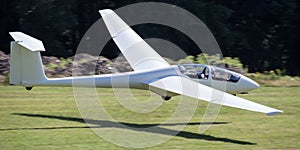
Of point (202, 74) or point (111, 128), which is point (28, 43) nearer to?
point (111, 128)

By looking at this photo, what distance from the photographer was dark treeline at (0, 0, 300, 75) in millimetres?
35656

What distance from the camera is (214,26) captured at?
128 feet

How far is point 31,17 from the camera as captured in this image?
3559 cm

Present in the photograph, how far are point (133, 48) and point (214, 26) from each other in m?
18.6

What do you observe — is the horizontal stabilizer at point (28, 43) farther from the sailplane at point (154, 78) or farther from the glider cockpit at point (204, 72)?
the glider cockpit at point (204, 72)

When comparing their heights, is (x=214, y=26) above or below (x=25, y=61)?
below

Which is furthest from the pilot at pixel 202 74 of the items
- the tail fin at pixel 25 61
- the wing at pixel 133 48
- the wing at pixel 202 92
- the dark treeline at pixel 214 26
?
the dark treeline at pixel 214 26

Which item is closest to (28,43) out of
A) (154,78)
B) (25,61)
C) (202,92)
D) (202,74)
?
(25,61)

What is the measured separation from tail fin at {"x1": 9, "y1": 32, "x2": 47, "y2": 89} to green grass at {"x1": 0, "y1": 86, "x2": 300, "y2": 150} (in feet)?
3.30

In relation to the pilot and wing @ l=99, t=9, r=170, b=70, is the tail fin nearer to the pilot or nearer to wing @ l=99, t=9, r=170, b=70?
wing @ l=99, t=9, r=170, b=70

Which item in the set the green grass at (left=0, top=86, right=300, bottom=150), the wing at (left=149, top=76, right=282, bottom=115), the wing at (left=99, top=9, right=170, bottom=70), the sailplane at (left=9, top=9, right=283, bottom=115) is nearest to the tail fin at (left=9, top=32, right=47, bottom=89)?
the sailplane at (left=9, top=9, right=283, bottom=115)

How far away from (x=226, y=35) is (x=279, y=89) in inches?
652

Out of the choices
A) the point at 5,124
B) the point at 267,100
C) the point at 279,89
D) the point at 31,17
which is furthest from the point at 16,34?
the point at 31,17

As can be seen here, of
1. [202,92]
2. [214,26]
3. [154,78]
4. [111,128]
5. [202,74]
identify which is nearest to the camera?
[111,128]
